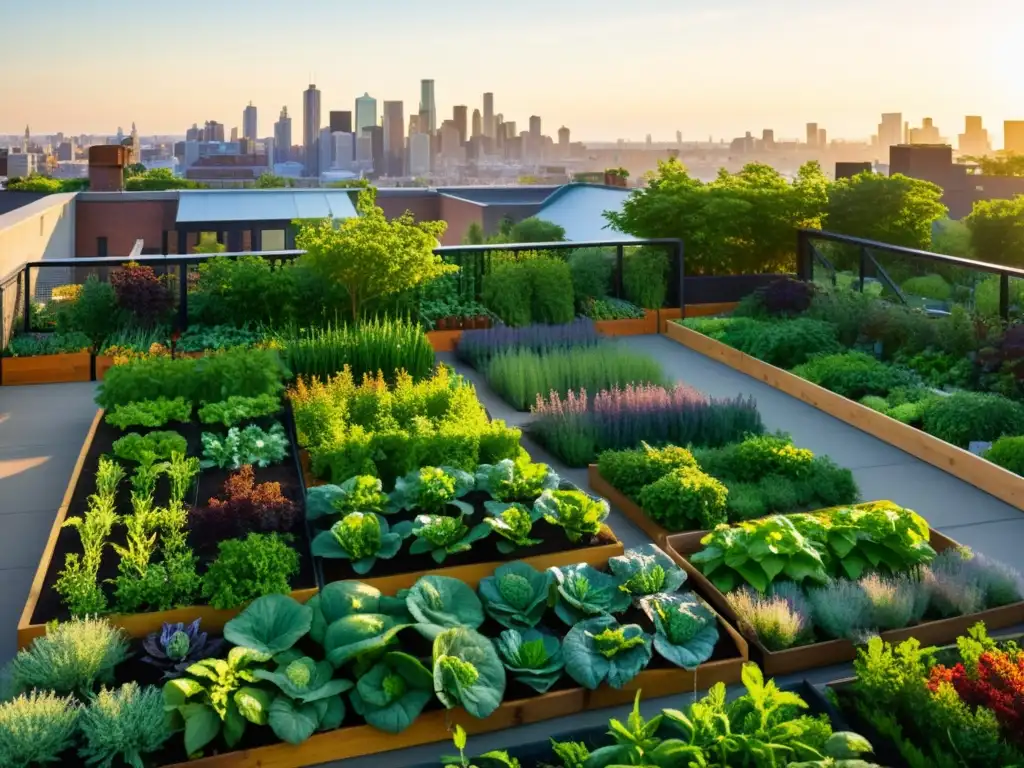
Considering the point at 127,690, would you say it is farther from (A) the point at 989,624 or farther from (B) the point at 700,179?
(B) the point at 700,179

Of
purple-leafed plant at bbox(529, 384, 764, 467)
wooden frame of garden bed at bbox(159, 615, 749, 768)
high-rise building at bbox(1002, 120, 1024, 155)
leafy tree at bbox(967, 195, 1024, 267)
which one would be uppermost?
high-rise building at bbox(1002, 120, 1024, 155)

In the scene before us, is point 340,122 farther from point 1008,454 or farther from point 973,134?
point 1008,454

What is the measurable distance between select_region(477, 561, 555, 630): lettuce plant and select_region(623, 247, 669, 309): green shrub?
297 inches

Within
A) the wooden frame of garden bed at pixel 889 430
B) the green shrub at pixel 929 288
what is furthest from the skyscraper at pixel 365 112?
the wooden frame of garden bed at pixel 889 430

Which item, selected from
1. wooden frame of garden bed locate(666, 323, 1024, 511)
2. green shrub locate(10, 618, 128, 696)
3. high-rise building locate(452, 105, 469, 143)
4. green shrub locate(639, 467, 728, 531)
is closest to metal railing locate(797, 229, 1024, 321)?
wooden frame of garden bed locate(666, 323, 1024, 511)

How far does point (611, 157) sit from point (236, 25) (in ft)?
84.2

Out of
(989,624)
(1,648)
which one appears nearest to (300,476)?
(1,648)

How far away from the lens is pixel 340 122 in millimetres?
84750

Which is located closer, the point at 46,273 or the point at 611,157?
the point at 46,273

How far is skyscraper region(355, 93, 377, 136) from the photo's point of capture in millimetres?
85375

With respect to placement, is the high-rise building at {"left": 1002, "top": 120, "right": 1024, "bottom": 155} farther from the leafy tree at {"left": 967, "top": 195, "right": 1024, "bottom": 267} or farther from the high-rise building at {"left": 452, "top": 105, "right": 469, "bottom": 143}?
the high-rise building at {"left": 452, "top": 105, "right": 469, "bottom": 143}

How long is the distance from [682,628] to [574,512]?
102cm

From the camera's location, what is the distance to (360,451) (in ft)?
19.5

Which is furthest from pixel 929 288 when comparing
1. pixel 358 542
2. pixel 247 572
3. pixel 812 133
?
pixel 812 133
